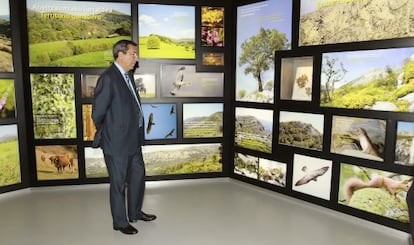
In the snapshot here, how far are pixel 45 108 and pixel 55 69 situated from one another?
44 cm

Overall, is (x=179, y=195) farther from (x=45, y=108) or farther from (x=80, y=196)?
(x=45, y=108)

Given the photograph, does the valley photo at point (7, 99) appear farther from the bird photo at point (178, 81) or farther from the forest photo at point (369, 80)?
the forest photo at point (369, 80)

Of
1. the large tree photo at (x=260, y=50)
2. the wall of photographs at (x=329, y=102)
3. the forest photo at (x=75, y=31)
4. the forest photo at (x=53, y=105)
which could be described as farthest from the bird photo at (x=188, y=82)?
the forest photo at (x=53, y=105)

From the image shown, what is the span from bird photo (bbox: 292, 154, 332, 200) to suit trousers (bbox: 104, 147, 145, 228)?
1566 mm

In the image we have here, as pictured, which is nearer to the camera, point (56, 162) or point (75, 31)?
point (75, 31)

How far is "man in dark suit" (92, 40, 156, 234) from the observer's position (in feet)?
8.52

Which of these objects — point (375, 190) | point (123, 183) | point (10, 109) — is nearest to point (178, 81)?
point (123, 183)

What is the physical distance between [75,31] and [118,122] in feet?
5.11

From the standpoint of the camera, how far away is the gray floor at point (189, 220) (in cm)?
262

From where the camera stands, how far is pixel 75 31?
11.8ft

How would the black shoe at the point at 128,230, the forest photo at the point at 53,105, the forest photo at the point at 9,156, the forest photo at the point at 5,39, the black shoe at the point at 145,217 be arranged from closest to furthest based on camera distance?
the black shoe at the point at 128,230 → the black shoe at the point at 145,217 → the forest photo at the point at 5,39 → the forest photo at the point at 9,156 → the forest photo at the point at 53,105

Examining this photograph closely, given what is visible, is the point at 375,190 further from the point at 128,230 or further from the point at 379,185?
the point at 128,230

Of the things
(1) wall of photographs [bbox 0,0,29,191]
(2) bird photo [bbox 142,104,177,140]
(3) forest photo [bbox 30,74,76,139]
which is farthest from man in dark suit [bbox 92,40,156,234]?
(1) wall of photographs [bbox 0,0,29,191]

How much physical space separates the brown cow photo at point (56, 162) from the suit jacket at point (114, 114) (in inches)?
49.1
